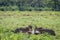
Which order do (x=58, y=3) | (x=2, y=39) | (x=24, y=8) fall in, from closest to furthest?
(x=2, y=39), (x=24, y=8), (x=58, y=3)

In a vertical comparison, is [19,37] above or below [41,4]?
above

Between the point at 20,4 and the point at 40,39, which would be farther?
the point at 20,4

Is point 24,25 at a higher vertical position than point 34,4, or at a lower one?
higher

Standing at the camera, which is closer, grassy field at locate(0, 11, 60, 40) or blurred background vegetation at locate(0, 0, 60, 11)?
grassy field at locate(0, 11, 60, 40)

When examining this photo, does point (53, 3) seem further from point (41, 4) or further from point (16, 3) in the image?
point (16, 3)

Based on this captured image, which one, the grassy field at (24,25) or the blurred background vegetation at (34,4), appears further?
the blurred background vegetation at (34,4)

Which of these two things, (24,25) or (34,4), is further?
(34,4)

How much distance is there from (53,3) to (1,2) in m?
14.0

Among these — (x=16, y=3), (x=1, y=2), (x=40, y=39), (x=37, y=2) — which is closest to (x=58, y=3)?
(x=37, y=2)

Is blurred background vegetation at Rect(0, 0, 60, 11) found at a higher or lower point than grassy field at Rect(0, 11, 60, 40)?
lower

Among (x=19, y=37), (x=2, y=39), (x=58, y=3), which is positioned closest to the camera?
(x=2, y=39)

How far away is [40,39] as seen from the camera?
1080cm

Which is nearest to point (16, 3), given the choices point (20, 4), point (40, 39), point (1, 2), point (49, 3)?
point (20, 4)

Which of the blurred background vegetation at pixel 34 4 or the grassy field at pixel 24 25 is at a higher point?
the grassy field at pixel 24 25
